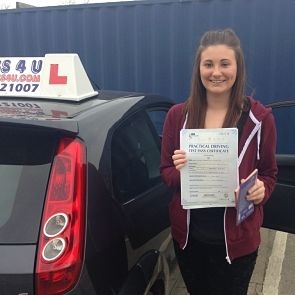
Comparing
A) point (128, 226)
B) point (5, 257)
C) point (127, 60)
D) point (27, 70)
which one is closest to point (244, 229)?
point (128, 226)

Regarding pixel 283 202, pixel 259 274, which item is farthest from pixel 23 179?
pixel 259 274

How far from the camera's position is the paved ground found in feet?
10.1

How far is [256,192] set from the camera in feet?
6.09

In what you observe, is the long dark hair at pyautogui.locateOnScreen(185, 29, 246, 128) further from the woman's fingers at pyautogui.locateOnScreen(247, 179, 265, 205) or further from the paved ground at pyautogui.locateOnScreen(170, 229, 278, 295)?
the paved ground at pyautogui.locateOnScreen(170, 229, 278, 295)

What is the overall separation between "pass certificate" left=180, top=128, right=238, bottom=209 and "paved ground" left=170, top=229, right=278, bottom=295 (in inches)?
42.7

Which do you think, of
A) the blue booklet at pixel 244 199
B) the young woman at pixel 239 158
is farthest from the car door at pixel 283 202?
the blue booklet at pixel 244 199

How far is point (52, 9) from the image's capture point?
6305mm

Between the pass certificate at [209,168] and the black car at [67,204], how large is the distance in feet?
1.05

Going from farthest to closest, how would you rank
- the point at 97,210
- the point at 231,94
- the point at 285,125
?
the point at 285,125, the point at 231,94, the point at 97,210

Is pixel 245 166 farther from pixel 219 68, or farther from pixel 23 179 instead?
pixel 23 179

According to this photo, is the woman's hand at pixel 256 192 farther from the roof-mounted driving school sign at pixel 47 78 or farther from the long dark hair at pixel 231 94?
the roof-mounted driving school sign at pixel 47 78

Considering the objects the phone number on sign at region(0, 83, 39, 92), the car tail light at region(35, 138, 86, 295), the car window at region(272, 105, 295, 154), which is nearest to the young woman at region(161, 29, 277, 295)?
the car tail light at region(35, 138, 86, 295)

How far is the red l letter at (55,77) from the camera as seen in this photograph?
83.8 inches

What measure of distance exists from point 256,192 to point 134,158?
0.69m
